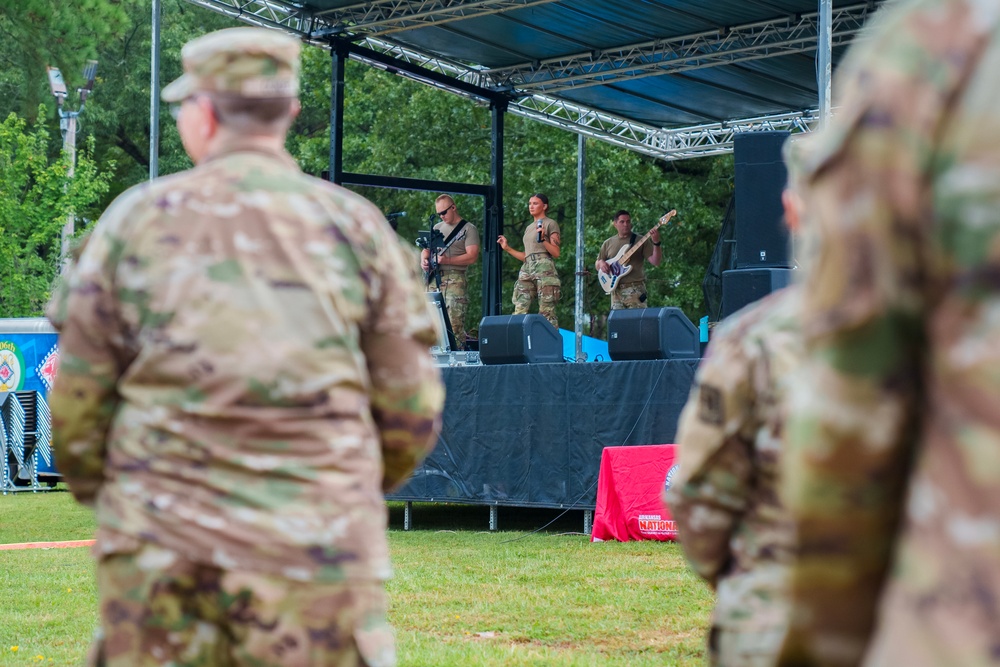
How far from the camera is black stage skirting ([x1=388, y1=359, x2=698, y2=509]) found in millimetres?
10531

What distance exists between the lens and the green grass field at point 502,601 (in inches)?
253

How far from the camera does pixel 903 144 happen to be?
1202mm

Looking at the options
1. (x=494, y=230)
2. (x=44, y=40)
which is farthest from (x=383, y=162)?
(x=494, y=230)

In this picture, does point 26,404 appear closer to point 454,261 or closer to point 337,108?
point 337,108

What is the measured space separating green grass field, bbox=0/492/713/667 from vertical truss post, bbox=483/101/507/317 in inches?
272

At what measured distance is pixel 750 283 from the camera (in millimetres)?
10750

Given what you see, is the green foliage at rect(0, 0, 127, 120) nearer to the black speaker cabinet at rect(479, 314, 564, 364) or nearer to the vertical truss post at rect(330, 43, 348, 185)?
the vertical truss post at rect(330, 43, 348, 185)

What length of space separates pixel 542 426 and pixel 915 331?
388 inches

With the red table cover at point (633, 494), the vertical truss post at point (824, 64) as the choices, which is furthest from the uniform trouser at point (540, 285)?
the vertical truss post at point (824, 64)

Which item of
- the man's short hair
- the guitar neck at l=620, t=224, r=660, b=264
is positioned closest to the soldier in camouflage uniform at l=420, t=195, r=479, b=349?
the guitar neck at l=620, t=224, r=660, b=264

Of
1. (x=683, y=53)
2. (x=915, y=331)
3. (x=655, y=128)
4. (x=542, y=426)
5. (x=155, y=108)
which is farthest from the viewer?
(x=655, y=128)

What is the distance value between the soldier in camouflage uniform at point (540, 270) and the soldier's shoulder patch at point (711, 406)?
14069mm

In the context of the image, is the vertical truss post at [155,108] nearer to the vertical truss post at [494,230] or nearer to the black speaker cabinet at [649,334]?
the vertical truss post at [494,230]

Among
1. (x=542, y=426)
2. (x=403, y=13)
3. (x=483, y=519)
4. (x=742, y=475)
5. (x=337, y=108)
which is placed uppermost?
(x=403, y=13)
